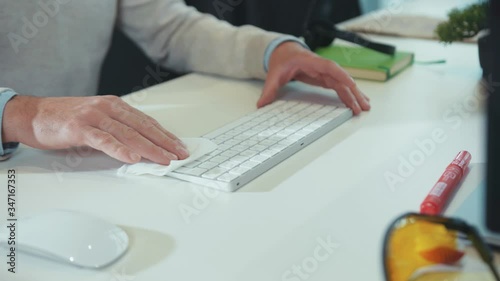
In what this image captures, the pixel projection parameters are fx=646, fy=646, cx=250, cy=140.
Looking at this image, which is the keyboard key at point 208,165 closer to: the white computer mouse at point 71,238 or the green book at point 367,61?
the white computer mouse at point 71,238

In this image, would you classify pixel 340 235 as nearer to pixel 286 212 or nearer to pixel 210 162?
pixel 286 212

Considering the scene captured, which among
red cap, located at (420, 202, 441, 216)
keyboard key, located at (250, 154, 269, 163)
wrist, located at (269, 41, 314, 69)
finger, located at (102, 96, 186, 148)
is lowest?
keyboard key, located at (250, 154, 269, 163)

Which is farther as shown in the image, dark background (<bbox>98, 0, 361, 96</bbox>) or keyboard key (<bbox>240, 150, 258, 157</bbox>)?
dark background (<bbox>98, 0, 361, 96</bbox>)

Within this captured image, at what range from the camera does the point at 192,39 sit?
1.35 m

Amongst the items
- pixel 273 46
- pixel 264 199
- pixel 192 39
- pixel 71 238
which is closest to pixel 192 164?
pixel 264 199

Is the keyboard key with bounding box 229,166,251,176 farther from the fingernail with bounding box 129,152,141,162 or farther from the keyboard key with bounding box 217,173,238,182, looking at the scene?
the fingernail with bounding box 129,152,141,162

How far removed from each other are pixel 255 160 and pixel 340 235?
20 cm

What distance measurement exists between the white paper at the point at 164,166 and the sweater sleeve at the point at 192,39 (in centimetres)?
39

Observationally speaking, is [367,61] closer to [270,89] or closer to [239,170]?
[270,89]

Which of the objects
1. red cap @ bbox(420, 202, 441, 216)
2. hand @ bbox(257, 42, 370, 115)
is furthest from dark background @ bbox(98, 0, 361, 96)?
red cap @ bbox(420, 202, 441, 216)

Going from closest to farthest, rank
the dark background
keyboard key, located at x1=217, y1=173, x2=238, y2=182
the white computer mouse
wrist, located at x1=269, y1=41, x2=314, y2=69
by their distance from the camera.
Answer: the white computer mouse
keyboard key, located at x1=217, y1=173, x2=238, y2=182
wrist, located at x1=269, y1=41, x2=314, y2=69
the dark background

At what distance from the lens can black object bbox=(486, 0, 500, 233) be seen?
0.49m

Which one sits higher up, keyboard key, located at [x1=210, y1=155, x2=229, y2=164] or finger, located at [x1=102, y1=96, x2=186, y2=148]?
finger, located at [x1=102, y1=96, x2=186, y2=148]

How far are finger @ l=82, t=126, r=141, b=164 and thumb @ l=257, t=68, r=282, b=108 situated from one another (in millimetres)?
315
